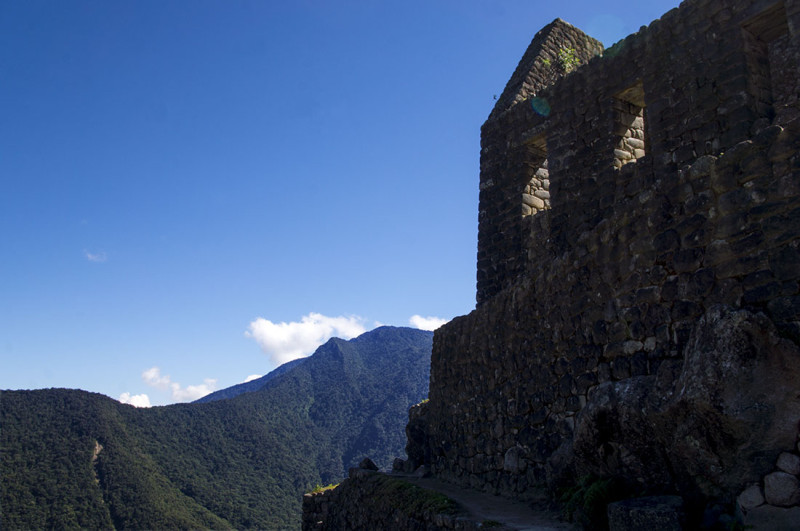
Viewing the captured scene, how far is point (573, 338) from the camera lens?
22.1ft

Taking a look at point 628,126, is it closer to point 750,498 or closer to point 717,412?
point 717,412

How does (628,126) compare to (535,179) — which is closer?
(628,126)

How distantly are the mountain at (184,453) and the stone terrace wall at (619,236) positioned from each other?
146 ft

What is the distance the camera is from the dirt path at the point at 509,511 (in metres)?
5.73

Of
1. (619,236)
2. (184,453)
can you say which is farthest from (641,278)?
(184,453)

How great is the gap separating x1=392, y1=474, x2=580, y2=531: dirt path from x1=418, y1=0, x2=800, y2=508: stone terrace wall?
0.26 meters

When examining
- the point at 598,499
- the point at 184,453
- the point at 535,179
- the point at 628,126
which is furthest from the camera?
the point at 184,453

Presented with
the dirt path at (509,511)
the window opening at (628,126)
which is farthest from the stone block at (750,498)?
the window opening at (628,126)

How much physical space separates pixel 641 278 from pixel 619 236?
547 millimetres

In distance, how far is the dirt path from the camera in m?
5.73

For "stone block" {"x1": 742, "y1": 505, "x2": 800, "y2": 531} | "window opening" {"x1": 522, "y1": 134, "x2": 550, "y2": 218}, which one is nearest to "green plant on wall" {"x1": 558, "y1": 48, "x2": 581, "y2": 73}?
"window opening" {"x1": 522, "y1": 134, "x2": 550, "y2": 218}

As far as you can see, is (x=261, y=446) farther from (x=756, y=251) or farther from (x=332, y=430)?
(x=756, y=251)

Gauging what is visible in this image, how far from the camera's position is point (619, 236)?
20.0 ft

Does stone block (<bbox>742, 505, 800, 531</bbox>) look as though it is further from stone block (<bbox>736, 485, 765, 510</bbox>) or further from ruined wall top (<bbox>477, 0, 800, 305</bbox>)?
ruined wall top (<bbox>477, 0, 800, 305</bbox>)
